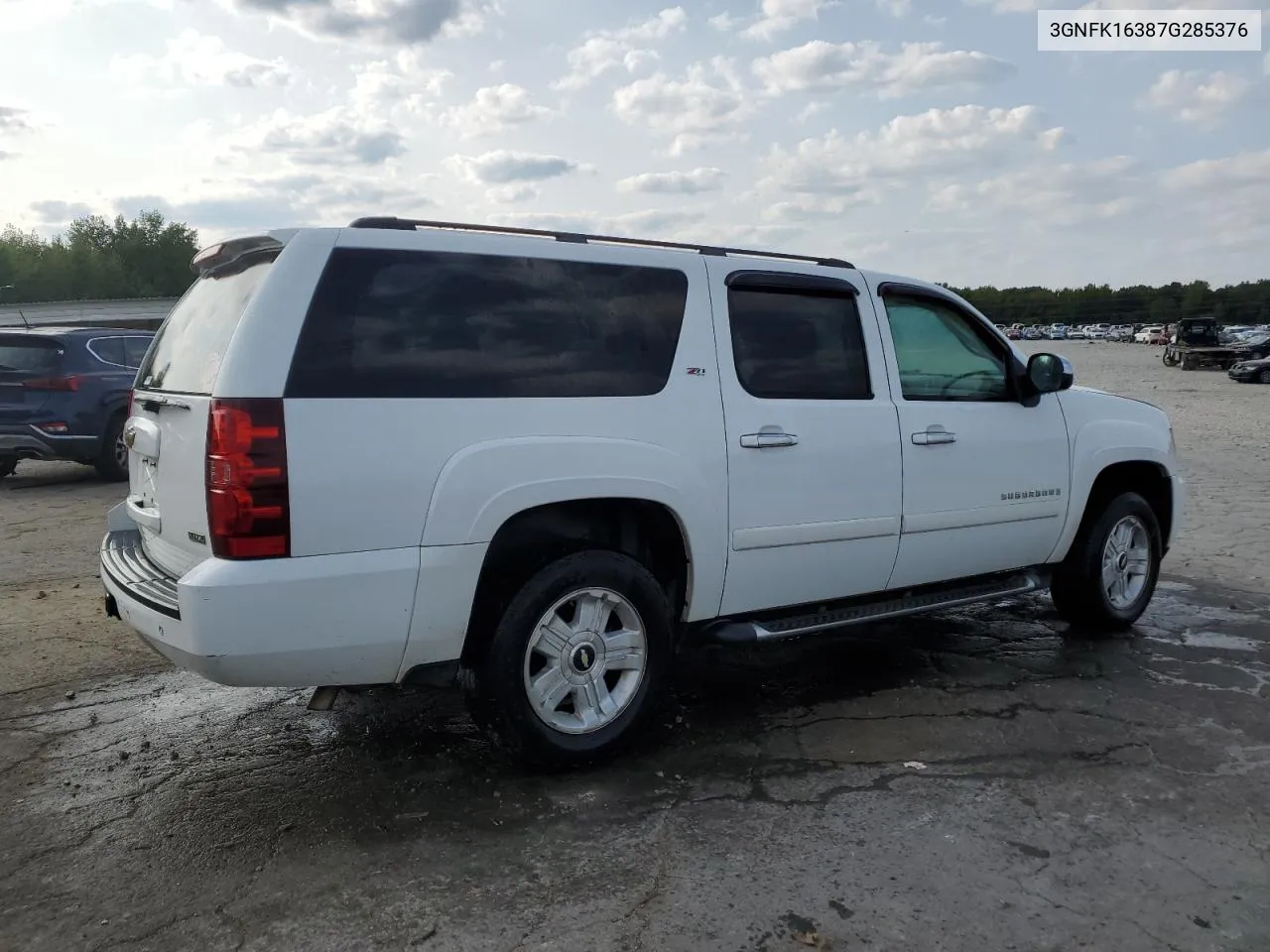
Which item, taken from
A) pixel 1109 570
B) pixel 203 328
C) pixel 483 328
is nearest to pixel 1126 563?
pixel 1109 570

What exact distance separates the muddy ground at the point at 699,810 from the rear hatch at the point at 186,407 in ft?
2.98

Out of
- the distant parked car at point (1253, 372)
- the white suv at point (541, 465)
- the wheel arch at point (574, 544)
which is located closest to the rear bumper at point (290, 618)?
the white suv at point (541, 465)

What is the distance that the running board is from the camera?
4.20 metres

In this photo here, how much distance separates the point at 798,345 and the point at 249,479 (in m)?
2.33

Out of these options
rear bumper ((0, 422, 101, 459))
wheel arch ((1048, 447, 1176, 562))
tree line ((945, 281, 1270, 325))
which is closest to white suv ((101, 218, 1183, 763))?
wheel arch ((1048, 447, 1176, 562))

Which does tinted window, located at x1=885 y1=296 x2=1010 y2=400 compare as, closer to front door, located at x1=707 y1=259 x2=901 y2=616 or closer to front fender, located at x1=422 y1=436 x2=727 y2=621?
front door, located at x1=707 y1=259 x2=901 y2=616

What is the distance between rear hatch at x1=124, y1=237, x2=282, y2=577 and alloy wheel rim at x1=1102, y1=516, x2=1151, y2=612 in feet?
15.0

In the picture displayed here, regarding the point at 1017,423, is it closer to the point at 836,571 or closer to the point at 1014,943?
the point at 836,571

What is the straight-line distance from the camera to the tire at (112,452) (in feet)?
36.7

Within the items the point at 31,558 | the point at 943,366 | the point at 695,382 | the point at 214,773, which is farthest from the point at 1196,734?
the point at 31,558

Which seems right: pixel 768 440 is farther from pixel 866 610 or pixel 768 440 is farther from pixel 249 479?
pixel 249 479

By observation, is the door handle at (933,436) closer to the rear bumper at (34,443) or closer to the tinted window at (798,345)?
the tinted window at (798,345)

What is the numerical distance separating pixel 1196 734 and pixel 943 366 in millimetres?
1934

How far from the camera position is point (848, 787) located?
3732mm
